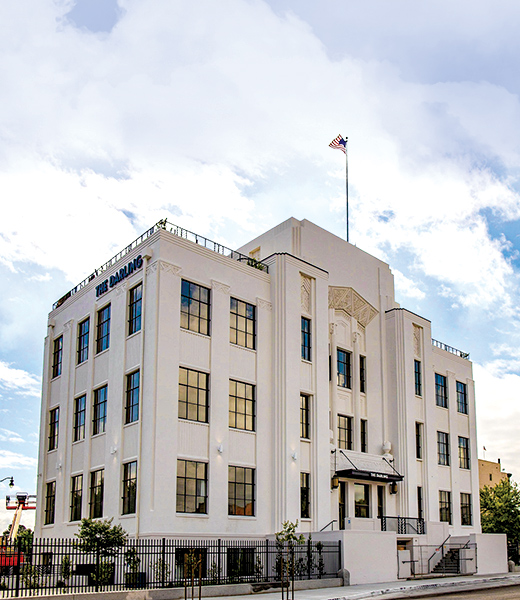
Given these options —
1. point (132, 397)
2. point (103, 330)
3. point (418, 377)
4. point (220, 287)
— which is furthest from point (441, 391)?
point (132, 397)

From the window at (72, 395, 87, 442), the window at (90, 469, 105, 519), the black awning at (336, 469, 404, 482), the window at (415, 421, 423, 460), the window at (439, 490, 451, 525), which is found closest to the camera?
the window at (90, 469, 105, 519)

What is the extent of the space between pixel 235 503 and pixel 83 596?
37.4 feet

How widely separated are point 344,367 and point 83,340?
1479cm

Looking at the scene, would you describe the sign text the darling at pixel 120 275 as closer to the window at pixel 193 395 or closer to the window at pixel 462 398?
the window at pixel 193 395

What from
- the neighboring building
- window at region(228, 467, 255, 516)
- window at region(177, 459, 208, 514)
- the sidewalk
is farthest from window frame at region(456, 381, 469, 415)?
the neighboring building

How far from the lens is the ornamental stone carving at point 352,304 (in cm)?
4053

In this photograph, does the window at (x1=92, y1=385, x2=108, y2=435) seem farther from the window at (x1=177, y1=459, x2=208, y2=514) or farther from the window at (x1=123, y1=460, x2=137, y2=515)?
the window at (x1=177, y1=459, x2=208, y2=514)

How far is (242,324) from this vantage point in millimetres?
34375

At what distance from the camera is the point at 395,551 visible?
3250cm

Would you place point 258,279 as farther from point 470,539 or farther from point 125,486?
point 470,539

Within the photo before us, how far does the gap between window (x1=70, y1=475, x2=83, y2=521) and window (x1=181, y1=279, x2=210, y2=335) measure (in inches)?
386

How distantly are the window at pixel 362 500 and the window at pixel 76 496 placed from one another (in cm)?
1450

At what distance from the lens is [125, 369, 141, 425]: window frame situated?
101 feet

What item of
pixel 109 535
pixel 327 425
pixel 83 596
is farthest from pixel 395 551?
pixel 83 596
